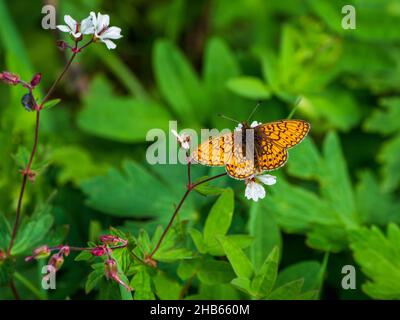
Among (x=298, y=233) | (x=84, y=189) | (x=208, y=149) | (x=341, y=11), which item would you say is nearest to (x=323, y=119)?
(x=341, y=11)

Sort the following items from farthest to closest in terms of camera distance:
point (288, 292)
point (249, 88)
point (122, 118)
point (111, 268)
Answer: point (122, 118), point (249, 88), point (288, 292), point (111, 268)

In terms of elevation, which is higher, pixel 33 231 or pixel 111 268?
pixel 33 231

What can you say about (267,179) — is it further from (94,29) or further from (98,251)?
(94,29)

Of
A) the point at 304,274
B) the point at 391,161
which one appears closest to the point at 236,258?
the point at 304,274

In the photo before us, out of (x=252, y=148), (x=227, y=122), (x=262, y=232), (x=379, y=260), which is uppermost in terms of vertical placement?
(x=227, y=122)

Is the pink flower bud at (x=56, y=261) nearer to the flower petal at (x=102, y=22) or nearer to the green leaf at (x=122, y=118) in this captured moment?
the flower petal at (x=102, y=22)

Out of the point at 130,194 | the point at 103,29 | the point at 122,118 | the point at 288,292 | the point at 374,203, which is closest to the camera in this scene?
the point at 103,29

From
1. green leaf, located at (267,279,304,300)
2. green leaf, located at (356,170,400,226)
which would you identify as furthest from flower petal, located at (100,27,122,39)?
green leaf, located at (356,170,400,226)
